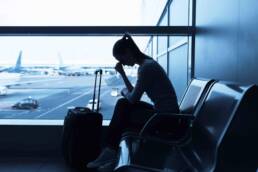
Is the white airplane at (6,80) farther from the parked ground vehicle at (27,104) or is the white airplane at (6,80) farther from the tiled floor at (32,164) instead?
the tiled floor at (32,164)

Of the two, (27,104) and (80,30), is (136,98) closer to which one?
(80,30)

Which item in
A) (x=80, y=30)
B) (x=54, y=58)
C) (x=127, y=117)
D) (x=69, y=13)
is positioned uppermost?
(x=69, y=13)

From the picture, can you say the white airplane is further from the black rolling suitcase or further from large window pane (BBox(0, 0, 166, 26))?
the black rolling suitcase

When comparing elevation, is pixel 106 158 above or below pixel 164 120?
below

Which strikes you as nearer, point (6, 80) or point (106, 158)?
point (106, 158)

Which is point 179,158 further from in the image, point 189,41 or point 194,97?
point 189,41

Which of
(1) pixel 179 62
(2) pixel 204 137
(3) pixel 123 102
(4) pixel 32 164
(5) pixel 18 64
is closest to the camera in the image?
(2) pixel 204 137

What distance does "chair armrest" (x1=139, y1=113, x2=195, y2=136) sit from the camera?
197 centimetres

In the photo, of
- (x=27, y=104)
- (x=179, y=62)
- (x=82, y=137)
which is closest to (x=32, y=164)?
(x=82, y=137)

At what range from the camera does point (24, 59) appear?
→ 3242 millimetres

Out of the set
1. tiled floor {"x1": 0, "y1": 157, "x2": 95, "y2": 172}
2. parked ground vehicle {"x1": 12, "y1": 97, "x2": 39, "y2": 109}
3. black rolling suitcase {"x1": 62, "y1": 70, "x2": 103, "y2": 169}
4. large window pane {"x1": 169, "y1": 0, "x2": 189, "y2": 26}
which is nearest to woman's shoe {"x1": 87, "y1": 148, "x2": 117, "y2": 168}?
black rolling suitcase {"x1": 62, "y1": 70, "x2": 103, "y2": 169}

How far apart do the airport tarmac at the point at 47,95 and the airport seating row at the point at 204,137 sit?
1.42m

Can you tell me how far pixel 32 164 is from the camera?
288 cm

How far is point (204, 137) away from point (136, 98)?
694mm
